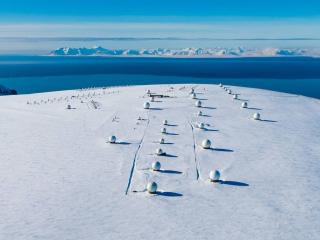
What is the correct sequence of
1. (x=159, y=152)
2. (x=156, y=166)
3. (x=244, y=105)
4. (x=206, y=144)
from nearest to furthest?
(x=156, y=166) < (x=159, y=152) < (x=206, y=144) < (x=244, y=105)

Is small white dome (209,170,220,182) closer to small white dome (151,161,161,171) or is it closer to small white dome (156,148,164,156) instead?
small white dome (151,161,161,171)

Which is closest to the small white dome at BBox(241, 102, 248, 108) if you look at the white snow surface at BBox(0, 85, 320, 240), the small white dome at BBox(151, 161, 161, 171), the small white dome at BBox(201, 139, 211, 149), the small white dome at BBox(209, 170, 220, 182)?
the white snow surface at BBox(0, 85, 320, 240)

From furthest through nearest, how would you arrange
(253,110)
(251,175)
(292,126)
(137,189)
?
(253,110), (292,126), (251,175), (137,189)

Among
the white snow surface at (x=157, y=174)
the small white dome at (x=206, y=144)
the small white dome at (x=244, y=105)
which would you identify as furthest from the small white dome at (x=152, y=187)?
the small white dome at (x=244, y=105)

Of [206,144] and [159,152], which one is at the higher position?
[206,144]

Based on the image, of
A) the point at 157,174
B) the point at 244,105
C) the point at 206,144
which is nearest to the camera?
the point at 157,174

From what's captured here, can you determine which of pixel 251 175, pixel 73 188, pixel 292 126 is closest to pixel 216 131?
pixel 292 126

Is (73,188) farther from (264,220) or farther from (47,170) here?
(264,220)

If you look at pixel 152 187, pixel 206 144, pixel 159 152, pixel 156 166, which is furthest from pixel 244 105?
pixel 152 187

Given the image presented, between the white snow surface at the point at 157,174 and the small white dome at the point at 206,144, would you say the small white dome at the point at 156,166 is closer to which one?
the white snow surface at the point at 157,174

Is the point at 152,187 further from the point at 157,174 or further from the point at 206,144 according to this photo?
the point at 206,144
